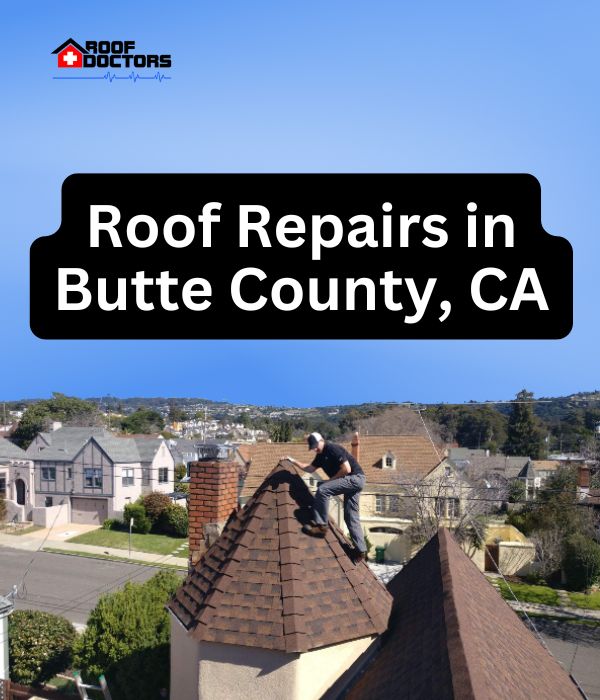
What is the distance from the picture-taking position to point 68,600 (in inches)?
1037

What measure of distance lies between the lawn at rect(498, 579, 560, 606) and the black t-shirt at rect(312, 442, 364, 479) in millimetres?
25380

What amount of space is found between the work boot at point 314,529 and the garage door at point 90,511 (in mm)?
41581

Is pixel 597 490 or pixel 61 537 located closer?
pixel 597 490

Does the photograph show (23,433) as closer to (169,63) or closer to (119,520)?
(119,520)

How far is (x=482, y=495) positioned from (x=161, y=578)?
87.9 ft

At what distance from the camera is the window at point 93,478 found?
45.2 m

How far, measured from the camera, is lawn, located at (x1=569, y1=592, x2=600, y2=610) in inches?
1109

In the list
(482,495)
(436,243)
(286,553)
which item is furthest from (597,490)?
(286,553)

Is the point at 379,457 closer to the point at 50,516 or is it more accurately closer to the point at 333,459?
the point at 50,516

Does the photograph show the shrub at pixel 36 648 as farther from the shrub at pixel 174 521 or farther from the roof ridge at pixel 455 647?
the shrub at pixel 174 521

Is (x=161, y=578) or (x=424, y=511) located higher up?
(x=161, y=578)

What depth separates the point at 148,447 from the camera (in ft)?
166

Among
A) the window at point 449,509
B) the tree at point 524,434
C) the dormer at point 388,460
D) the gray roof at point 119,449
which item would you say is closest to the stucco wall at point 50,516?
the gray roof at point 119,449

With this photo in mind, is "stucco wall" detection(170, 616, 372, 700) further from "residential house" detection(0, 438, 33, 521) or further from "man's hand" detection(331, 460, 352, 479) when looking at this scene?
"residential house" detection(0, 438, 33, 521)
